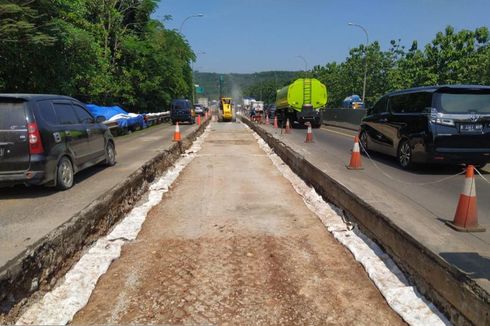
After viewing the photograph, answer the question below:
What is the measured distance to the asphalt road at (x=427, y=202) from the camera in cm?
425

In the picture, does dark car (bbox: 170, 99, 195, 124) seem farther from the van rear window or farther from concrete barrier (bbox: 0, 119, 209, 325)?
the van rear window

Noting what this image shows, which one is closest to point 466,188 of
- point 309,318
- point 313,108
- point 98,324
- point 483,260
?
point 483,260

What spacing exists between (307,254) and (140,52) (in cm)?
3046

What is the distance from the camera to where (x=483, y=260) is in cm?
411

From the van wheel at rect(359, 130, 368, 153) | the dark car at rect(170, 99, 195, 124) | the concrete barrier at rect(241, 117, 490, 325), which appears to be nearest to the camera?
the concrete barrier at rect(241, 117, 490, 325)

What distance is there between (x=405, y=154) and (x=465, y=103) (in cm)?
172

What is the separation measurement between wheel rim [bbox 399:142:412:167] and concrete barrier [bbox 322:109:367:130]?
691 inches

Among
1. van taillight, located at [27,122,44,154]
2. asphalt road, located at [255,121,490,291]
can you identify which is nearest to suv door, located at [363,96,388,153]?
asphalt road, located at [255,121,490,291]

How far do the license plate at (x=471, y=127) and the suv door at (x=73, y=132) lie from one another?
7.48m

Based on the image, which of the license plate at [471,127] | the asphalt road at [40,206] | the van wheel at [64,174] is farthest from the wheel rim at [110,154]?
the license plate at [471,127]

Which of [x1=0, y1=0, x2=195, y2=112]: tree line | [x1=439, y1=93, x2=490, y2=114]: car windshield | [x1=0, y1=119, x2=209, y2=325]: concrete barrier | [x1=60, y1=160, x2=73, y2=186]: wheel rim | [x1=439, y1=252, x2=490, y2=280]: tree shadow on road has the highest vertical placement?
[x1=0, y1=0, x2=195, y2=112]: tree line

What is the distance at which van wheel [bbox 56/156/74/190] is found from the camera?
24.5 ft

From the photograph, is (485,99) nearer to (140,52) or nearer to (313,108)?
(313,108)

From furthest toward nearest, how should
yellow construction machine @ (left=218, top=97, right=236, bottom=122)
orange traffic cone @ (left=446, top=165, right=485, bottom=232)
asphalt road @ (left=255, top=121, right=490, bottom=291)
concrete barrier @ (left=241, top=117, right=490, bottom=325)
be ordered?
yellow construction machine @ (left=218, top=97, right=236, bottom=122) < orange traffic cone @ (left=446, top=165, right=485, bottom=232) < asphalt road @ (left=255, top=121, right=490, bottom=291) < concrete barrier @ (left=241, top=117, right=490, bottom=325)
